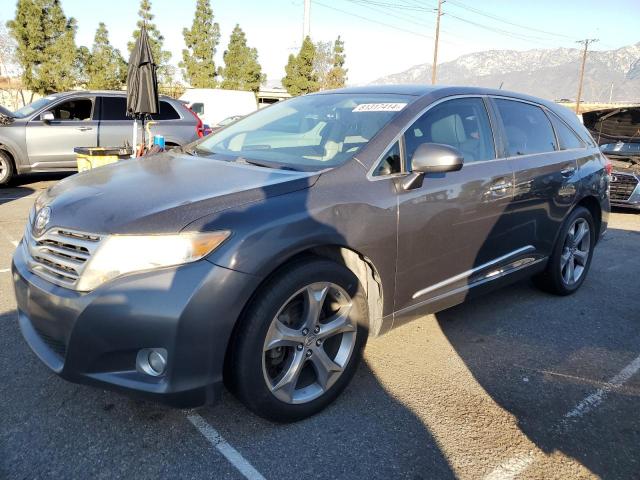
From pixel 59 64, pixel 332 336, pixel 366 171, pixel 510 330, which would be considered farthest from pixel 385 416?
pixel 59 64

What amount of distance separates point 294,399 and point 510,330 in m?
2.01

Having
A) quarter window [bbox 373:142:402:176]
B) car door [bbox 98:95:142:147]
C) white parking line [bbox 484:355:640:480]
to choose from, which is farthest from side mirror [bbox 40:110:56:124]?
white parking line [bbox 484:355:640:480]

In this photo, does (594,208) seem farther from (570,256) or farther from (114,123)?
(114,123)

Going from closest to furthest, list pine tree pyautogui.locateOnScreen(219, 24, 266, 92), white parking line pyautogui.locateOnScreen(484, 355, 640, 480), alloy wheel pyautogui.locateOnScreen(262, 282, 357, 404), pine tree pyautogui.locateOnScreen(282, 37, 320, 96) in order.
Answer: white parking line pyautogui.locateOnScreen(484, 355, 640, 480)
alloy wheel pyautogui.locateOnScreen(262, 282, 357, 404)
pine tree pyautogui.locateOnScreen(282, 37, 320, 96)
pine tree pyautogui.locateOnScreen(219, 24, 266, 92)

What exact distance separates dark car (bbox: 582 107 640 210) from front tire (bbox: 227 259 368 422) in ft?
26.0

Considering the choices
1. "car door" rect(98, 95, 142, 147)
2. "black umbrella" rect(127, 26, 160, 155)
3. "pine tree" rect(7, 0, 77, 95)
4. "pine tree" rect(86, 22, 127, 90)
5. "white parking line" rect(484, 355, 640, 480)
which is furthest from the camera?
"pine tree" rect(86, 22, 127, 90)

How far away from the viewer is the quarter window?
111 inches

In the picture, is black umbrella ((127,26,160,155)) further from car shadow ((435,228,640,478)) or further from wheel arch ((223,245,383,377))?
wheel arch ((223,245,383,377))

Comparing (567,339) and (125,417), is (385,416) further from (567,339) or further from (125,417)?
(567,339)

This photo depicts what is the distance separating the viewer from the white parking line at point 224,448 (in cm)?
219

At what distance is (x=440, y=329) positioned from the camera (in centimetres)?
374

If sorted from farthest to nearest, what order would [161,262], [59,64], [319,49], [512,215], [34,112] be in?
[319,49] < [59,64] < [34,112] < [512,215] < [161,262]

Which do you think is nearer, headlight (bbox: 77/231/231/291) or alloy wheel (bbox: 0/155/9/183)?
headlight (bbox: 77/231/231/291)

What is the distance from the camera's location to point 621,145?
9695mm
